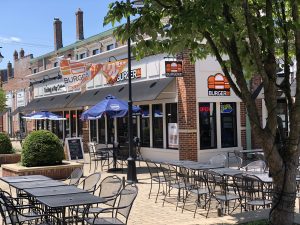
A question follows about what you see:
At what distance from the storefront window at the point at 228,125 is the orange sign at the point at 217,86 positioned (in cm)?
52

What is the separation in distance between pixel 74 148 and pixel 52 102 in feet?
40.4

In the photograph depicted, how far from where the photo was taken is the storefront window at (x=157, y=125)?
736 inches

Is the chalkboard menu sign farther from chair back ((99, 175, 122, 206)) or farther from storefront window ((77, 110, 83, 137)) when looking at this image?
chair back ((99, 175, 122, 206))

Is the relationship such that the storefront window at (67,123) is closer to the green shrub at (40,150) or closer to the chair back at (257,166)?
the green shrub at (40,150)

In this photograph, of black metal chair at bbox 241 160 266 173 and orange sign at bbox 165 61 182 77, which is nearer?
black metal chair at bbox 241 160 266 173

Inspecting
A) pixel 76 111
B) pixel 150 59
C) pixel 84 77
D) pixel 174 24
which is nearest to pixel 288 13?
→ pixel 174 24

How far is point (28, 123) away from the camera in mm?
37281

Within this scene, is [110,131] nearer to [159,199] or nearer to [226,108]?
[226,108]

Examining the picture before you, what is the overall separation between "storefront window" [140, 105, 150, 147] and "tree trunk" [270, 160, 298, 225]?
45.6 ft

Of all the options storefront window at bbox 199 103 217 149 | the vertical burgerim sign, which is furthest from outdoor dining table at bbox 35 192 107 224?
the vertical burgerim sign

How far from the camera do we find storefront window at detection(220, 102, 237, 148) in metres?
18.2

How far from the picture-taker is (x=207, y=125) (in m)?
17.8

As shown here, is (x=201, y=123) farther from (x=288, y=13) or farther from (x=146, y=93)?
(x=288, y=13)

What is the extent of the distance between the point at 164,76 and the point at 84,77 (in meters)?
4.17
